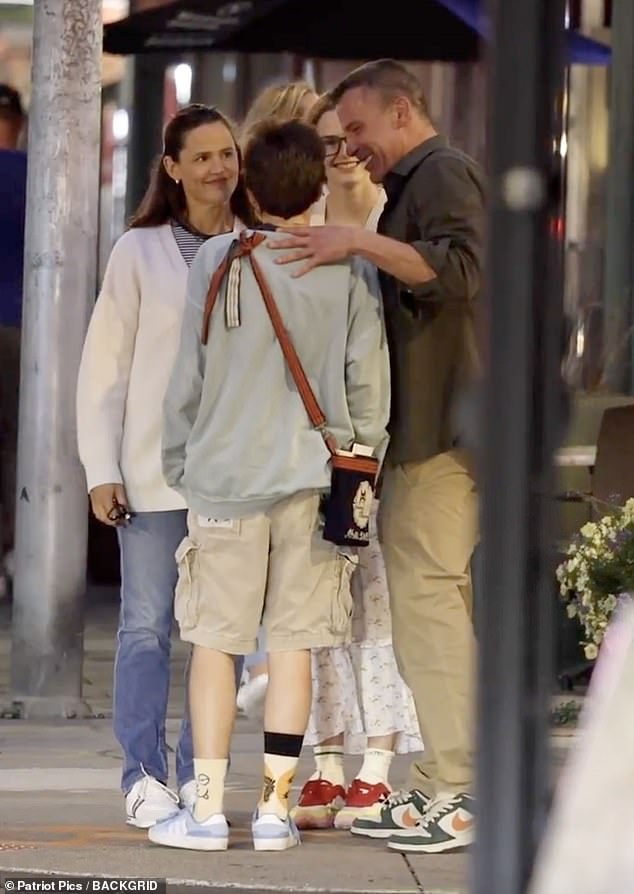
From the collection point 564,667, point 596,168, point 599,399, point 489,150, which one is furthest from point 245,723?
point 489,150

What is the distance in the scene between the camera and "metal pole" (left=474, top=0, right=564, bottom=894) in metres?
2.31

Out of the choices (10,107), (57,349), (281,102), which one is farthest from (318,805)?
(10,107)

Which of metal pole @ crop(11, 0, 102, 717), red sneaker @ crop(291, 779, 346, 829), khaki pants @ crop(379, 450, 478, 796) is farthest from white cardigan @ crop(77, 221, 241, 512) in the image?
metal pole @ crop(11, 0, 102, 717)

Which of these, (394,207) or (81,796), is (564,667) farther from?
(394,207)

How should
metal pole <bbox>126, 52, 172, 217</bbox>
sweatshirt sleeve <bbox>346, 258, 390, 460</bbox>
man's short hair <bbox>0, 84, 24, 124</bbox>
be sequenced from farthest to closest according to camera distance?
metal pole <bbox>126, 52, 172, 217</bbox> < man's short hair <bbox>0, 84, 24, 124</bbox> < sweatshirt sleeve <bbox>346, 258, 390, 460</bbox>

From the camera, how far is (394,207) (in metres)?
4.90

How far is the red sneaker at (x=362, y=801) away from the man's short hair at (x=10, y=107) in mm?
4803

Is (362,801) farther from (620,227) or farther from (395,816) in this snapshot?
(620,227)

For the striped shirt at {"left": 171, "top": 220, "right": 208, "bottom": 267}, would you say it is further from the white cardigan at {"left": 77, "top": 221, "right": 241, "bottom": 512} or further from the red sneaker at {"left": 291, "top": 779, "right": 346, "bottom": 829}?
the red sneaker at {"left": 291, "top": 779, "right": 346, "bottom": 829}

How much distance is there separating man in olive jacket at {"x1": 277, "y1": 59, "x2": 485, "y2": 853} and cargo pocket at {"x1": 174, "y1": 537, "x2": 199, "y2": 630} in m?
0.48

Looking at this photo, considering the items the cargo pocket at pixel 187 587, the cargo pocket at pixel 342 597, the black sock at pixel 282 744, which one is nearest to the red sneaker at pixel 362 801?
the black sock at pixel 282 744

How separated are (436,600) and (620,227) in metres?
2.32

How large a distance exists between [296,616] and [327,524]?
0.76ft

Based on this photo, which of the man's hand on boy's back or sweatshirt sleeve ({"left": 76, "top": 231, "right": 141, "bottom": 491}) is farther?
sweatshirt sleeve ({"left": 76, "top": 231, "right": 141, "bottom": 491})
